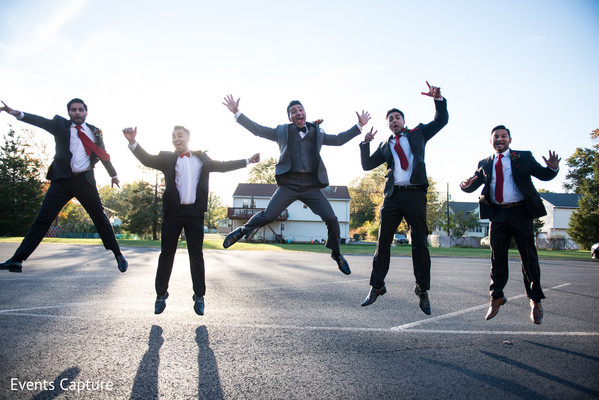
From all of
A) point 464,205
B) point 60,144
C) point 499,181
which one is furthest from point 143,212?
point 464,205

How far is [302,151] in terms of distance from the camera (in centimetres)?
575

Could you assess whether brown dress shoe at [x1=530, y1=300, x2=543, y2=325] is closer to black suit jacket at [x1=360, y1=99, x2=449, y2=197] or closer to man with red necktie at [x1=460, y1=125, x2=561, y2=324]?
man with red necktie at [x1=460, y1=125, x2=561, y2=324]

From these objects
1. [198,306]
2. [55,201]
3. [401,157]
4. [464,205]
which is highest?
[464,205]

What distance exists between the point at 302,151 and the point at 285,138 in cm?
35

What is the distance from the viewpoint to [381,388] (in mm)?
3824

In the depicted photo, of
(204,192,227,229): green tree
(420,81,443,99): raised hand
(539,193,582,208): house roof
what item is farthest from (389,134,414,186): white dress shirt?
(204,192,227,229): green tree

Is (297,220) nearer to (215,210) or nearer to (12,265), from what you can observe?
(12,265)

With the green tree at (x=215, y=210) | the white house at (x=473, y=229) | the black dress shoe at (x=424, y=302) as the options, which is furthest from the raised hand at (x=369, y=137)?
the green tree at (x=215, y=210)

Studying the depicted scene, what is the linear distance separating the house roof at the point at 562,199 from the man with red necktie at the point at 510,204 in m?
73.4

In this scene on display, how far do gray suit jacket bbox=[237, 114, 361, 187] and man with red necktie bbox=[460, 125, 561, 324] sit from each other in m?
2.08

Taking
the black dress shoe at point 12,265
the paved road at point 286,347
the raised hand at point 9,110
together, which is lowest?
the paved road at point 286,347

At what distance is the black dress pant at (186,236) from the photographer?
5.69 m

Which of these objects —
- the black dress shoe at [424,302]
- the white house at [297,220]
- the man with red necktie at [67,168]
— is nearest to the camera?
the black dress shoe at [424,302]

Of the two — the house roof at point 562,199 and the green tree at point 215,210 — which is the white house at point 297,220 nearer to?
the house roof at point 562,199
